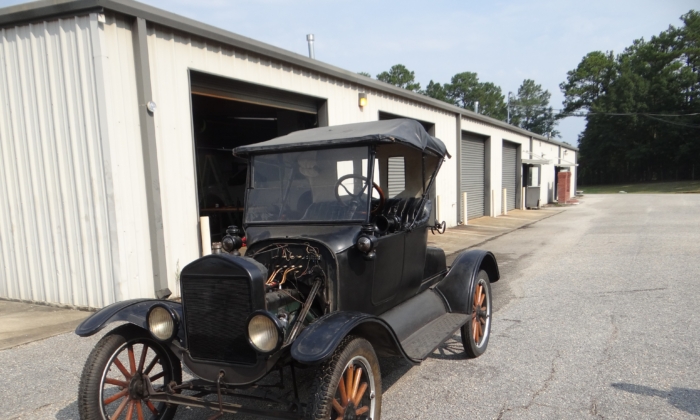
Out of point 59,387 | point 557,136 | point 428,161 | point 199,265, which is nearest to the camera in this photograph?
point 199,265

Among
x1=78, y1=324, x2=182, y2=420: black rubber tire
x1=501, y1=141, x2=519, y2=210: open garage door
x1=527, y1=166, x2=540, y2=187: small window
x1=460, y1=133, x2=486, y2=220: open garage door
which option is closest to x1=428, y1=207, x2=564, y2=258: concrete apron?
x1=460, y1=133, x2=486, y2=220: open garage door

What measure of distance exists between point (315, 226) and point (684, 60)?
63.0m

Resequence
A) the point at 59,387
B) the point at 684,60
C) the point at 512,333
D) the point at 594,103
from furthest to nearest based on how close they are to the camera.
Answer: the point at 594,103 → the point at 684,60 → the point at 512,333 → the point at 59,387

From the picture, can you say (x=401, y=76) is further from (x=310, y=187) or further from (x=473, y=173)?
(x=310, y=187)

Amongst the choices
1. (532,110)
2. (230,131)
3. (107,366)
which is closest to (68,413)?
(107,366)

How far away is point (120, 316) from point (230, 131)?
11.0 metres

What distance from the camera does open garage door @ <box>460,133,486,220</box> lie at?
16578 millimetres

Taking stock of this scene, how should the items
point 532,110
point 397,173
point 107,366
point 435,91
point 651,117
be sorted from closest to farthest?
point 107,366
point 397,173
point 651,117
point 435,91
point 532,110

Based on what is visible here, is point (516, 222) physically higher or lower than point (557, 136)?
lower

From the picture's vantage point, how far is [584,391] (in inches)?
131

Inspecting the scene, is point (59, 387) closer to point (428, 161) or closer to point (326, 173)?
point (326, 173)

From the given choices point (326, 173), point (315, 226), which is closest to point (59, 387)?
point (315, 226)

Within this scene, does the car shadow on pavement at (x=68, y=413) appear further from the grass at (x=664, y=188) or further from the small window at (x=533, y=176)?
the grass at (x=664, y=188)

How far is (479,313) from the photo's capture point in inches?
171
